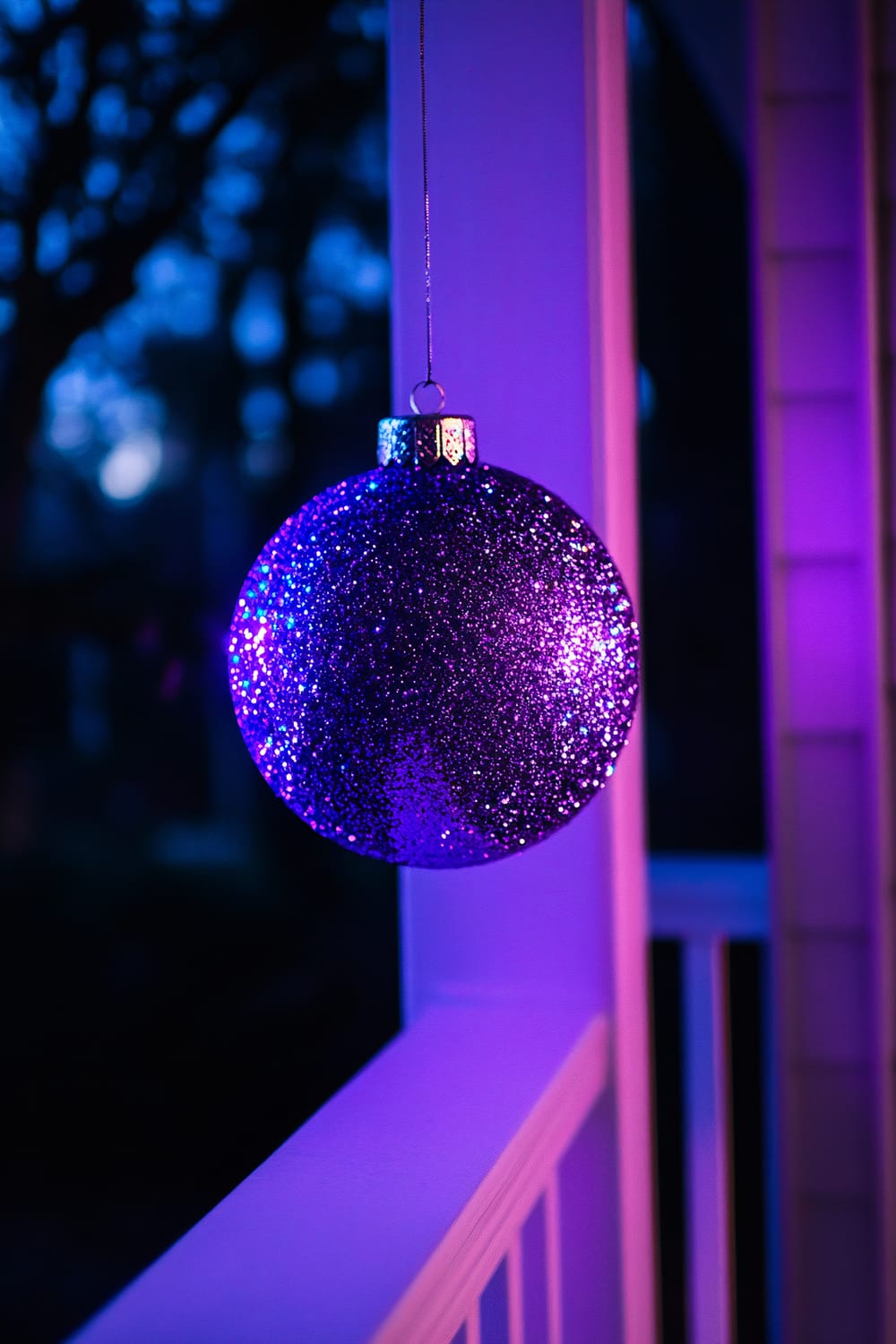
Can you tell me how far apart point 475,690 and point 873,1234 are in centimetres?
150

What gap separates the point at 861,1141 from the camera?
184 centimetres

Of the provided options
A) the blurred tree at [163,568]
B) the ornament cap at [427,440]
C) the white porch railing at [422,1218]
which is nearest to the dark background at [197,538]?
the blurred tree at [163,568]

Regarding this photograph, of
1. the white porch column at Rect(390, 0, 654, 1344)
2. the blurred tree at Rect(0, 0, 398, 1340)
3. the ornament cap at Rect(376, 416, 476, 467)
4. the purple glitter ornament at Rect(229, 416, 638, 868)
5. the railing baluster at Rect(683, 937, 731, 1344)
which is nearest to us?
the purple glitter ornament at Rect(229, 416, 638, 868)

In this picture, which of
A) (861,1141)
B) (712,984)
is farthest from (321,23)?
(861,1141)

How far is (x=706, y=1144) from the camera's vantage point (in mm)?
1784

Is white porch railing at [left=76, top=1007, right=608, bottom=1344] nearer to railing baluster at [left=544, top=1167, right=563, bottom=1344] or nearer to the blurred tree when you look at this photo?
railing baluster at [left=544, top=1167, right=563, bottom=1344]

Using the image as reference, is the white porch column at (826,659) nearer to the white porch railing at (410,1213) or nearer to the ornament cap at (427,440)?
the white porch railing at (410,1213)

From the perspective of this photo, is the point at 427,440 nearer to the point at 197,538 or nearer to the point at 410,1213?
the point at 410,1213

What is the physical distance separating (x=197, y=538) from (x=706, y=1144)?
2297mm

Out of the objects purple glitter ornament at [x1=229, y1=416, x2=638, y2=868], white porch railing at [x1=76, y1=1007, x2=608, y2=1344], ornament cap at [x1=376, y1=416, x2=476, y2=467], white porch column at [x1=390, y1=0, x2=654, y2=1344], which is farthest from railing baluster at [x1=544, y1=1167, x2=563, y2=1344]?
ornament cap at [x1=376, y1=416, x2=476, y2=467]

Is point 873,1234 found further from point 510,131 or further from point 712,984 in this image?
point 510,131

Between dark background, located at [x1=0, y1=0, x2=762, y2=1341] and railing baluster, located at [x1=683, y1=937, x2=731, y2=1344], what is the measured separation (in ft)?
4.74

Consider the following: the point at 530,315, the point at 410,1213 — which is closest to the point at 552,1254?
the point at 410,1213

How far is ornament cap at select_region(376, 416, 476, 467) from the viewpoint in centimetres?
81
